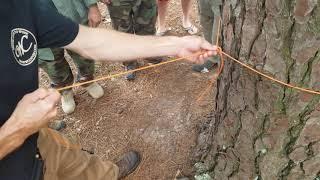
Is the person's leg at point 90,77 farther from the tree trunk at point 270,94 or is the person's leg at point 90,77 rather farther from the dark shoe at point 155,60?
the tree trunk at point 270,94

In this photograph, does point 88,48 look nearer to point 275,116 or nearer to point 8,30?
point 8,30

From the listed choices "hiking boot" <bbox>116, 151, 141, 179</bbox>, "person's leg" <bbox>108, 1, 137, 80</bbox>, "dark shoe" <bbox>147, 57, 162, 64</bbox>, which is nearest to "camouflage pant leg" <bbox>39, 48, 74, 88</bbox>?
"person's leg" <bbox>108, 1, 137, 80</bbox>

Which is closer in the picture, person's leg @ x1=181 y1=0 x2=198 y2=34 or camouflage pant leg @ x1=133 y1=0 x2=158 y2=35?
camouflage pant leg @ x1=133 y1=0 x2=158 y2=35

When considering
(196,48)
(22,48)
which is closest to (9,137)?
(22,48)

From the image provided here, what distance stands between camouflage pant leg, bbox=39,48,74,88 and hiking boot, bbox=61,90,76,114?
0.09 metres

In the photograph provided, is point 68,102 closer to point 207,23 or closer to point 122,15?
point 122,15

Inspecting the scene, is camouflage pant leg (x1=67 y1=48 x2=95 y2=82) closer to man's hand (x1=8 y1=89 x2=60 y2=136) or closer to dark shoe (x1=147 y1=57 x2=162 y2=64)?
dark shoe (x1=147 y1=57 x2=162 y2=64)

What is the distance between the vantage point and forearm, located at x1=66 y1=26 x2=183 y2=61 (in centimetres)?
226

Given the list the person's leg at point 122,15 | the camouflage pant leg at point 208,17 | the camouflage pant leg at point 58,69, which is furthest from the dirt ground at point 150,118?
the person's leg at point 122,15

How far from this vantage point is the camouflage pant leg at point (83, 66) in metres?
3.62

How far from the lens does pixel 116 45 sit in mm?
2316

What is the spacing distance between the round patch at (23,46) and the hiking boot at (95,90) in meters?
1.78

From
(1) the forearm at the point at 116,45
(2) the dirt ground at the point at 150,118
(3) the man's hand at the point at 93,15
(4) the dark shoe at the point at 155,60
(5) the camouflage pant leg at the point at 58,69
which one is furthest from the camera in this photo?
(4) the dark shoe at the point at 155,60

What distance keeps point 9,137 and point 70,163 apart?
0.87m
